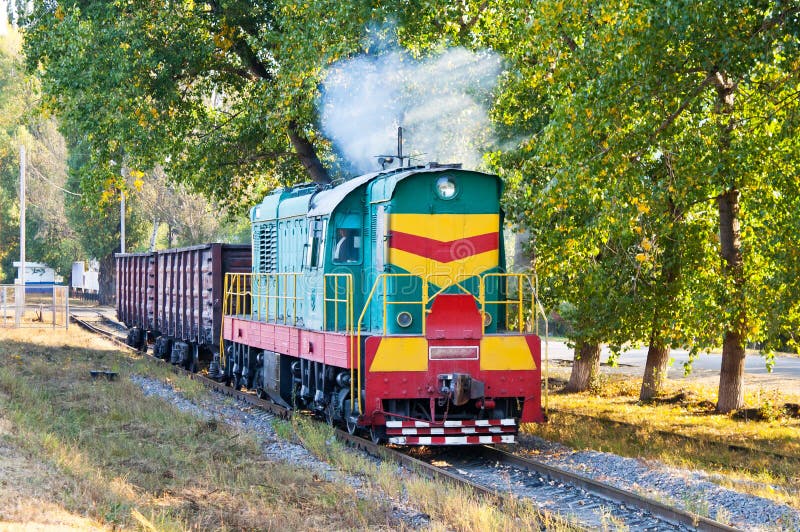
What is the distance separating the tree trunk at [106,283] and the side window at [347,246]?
4771cm

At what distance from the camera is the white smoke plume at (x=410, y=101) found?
19078 mm

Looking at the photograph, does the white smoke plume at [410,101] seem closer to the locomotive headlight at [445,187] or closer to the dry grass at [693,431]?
the dry grass at [693,431]

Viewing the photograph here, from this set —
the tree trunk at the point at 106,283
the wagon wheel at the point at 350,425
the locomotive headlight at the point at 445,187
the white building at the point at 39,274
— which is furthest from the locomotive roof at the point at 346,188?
the white building at the point at 39,274

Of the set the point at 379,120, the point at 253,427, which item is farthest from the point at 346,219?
the point at 379,120

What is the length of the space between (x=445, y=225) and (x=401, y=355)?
77.7 inches

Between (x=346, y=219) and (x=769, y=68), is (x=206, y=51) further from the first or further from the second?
(x=769, y=68)

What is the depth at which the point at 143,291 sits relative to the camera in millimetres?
27078

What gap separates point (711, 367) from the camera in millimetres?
27016

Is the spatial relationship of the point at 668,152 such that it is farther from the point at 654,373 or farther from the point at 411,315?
the point at 654,373

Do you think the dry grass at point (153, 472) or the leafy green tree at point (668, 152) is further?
the leafy green tree at point (668, 152)

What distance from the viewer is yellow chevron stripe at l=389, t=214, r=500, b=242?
12.2 metres

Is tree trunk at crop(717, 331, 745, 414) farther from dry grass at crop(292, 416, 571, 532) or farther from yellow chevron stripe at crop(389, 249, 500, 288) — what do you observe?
dry grass at crop(292, 416, 571, 532)

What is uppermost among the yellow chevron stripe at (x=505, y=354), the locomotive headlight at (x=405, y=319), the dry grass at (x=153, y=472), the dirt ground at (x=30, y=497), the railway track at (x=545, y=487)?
the locomotive headlight at (x=405, y=319)

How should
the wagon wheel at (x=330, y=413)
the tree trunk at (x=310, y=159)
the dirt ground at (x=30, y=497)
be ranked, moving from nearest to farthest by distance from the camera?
the dirt ground at (x=30, y=497) < the wagon wheel at (x=330, y=413) < the tree trunk at (x=310, y=159)
